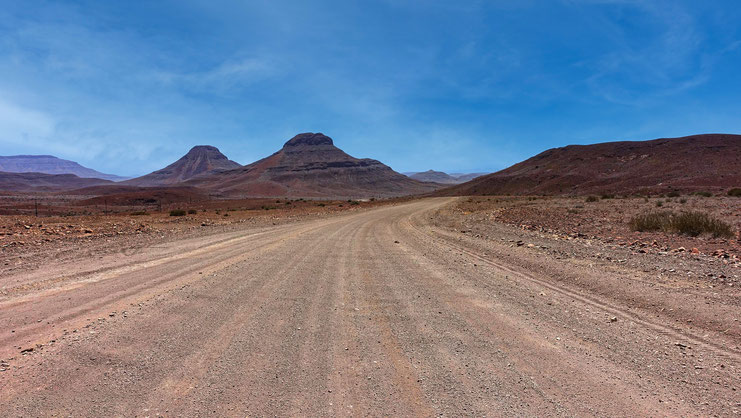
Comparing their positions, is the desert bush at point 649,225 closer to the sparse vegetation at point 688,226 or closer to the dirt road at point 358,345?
the sparse vegetation at point 688,226

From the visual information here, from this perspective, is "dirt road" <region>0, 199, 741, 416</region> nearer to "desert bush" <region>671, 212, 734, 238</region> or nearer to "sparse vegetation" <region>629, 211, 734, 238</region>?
"desert bush" <region>671, 212, 734, 238</region>

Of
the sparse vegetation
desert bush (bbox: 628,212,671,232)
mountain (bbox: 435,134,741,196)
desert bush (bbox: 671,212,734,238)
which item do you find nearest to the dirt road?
desert bush (bbox: 671,212,734,238)

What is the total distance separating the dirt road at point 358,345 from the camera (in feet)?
11.8

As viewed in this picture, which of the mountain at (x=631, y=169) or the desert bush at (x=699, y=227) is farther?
the mountain at (x=631, y=169)

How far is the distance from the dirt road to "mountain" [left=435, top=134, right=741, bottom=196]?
65961 mm

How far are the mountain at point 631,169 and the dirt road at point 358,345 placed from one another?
216 feet

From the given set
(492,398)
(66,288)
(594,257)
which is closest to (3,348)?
(66,288)

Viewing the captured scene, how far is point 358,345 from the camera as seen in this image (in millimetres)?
4871

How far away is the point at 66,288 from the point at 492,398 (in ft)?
26.7

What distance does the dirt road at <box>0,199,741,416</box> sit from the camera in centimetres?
360

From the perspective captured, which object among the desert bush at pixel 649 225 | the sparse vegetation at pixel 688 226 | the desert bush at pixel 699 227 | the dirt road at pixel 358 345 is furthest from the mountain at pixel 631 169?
the dirt road at pixel 358 345

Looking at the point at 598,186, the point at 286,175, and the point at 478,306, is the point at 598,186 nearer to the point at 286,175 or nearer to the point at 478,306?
the point at 478,306

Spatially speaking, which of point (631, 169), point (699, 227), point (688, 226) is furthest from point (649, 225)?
point (631, 169)

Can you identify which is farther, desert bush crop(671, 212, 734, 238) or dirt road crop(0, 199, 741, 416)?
desert bush crop(671, 212, 734, 238)
